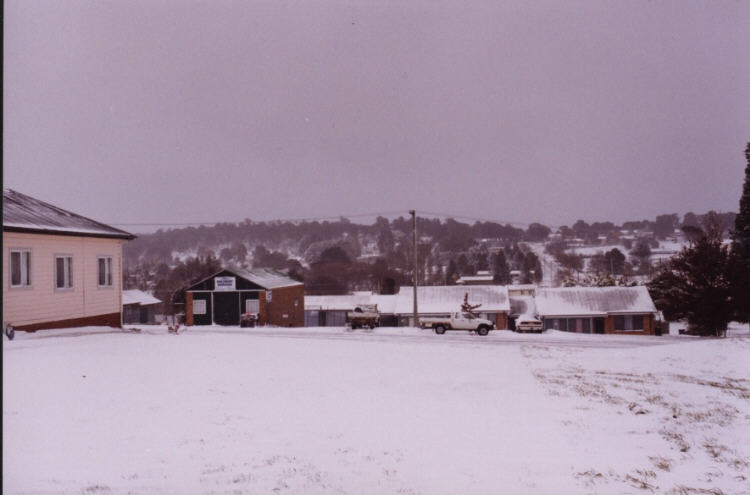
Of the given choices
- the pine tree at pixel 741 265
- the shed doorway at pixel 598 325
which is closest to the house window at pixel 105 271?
the pine tree at pixel 741 265

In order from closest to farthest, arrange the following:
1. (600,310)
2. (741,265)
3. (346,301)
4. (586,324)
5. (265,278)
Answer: (741,265) < (600,310) < (265,278) < (586,324) < (346,301)

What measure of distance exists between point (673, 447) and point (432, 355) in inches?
450

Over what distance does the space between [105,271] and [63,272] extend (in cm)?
251

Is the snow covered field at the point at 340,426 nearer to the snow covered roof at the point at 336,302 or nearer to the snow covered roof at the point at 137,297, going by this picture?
the snow covered roof at the point at 137,297

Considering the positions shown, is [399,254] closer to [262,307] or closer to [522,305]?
[522,305]

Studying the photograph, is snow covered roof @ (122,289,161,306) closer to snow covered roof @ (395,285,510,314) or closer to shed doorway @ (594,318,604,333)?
snow covered roof @ (395,285,510,314)

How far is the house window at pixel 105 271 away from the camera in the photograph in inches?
885

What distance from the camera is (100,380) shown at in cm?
1170

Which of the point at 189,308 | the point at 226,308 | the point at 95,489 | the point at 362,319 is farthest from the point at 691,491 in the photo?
the point at 189,308

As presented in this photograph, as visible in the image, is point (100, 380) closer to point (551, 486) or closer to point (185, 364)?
point (185, 364)

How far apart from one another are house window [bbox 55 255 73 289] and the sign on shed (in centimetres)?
3196

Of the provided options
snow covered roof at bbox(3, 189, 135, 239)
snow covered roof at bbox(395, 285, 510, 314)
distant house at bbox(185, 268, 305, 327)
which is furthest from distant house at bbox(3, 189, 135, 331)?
snow covered roof at bbox(395, 285, 510, 314)

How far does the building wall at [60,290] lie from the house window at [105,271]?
17 centimetres

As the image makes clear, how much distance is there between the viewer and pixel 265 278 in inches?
2208
